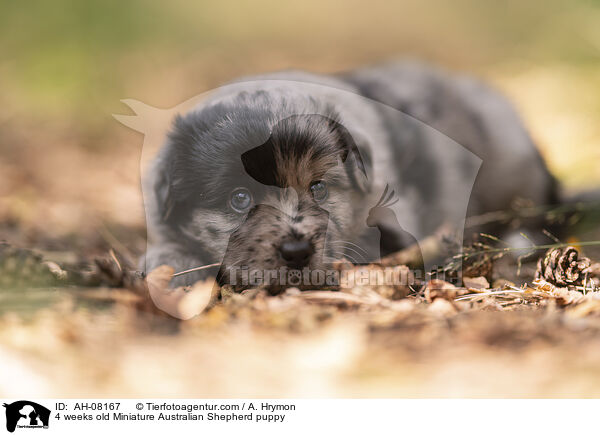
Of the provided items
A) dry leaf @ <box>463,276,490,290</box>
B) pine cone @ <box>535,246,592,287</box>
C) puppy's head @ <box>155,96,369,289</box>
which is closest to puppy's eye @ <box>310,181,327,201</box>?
puppy's head @ <box>155,96,369,289</box>

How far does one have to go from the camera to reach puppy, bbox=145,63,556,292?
2.45 meters

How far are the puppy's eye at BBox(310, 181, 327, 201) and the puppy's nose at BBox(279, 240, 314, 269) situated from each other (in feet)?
0.95

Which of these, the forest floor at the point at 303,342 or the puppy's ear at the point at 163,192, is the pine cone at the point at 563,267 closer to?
the forest floor at the point at 303,342

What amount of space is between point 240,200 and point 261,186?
133 millimetres

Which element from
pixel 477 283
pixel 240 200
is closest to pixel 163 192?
pixel 240 200

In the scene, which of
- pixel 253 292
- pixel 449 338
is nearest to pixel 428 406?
pixel 449 338

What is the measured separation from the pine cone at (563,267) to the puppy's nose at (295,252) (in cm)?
115

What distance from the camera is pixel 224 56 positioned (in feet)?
13.9

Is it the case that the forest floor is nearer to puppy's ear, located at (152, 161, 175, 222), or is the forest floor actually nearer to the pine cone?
the pine cone

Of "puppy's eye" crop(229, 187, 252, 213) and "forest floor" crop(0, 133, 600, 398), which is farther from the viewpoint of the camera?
"puppy's eye" crop(229, 187, 252, 213)

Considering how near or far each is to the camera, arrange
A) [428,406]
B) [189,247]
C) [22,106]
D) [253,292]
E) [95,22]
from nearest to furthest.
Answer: [428,406] → [253,292] → [189,247] → [95,22] → [22,106]

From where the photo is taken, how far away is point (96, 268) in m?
Result: 2.52

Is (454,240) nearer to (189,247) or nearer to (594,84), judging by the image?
(189,247)

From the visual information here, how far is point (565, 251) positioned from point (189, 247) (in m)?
1.93
